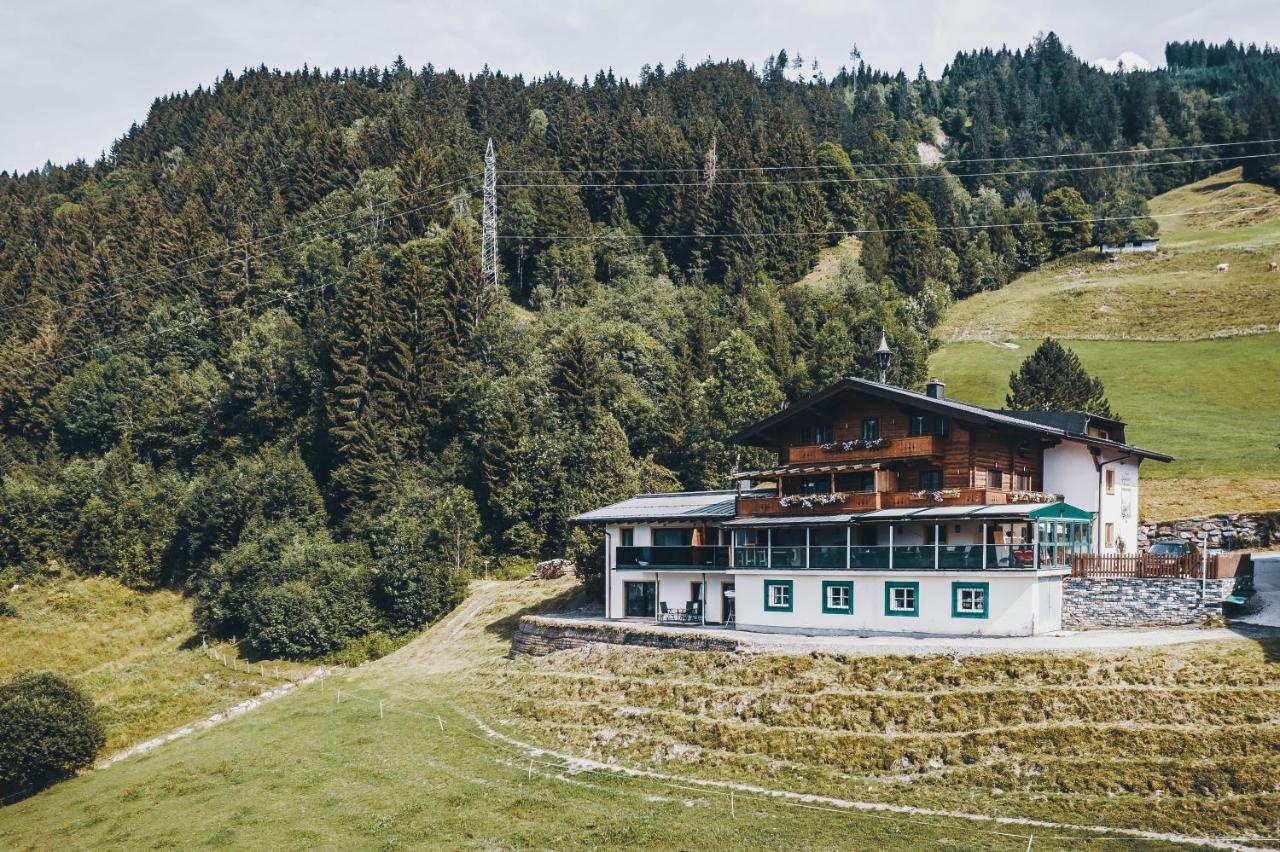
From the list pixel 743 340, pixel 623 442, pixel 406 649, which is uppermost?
pixel 743 340

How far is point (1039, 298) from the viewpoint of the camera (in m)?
116

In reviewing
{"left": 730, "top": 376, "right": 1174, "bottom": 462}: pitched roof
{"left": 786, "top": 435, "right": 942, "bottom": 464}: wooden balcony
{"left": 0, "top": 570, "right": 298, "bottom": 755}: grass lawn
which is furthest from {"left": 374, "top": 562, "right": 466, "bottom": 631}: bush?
{"left": 786, "top": 435, "right": 942, "bottom": 464}: wooden balcony

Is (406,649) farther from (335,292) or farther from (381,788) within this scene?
(335,292)

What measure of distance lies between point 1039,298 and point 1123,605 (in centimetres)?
8436

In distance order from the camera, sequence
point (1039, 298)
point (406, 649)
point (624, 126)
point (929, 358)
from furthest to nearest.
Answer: point (624, 126), point (1039, 298), point (929, 358), point (406, 649)

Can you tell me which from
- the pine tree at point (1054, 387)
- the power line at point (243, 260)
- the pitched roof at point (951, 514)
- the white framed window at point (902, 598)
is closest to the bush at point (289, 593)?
the pitched roof at point (951, 514)

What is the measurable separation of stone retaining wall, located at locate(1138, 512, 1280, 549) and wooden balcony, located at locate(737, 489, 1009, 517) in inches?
677

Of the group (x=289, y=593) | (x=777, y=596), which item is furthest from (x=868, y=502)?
(x=289, y=593)

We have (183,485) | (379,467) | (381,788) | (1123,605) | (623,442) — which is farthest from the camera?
(183,485)

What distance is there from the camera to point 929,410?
42750mm

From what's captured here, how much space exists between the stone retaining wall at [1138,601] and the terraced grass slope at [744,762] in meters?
4.67

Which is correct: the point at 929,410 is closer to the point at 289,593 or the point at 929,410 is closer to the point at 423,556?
the point at 423,556

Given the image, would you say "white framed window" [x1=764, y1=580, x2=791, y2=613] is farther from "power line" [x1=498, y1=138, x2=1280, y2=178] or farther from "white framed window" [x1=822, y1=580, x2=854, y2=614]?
"power line" [x1=498, y1=138, x2=1280, y2=178]

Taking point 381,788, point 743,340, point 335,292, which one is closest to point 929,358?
point 743,340
